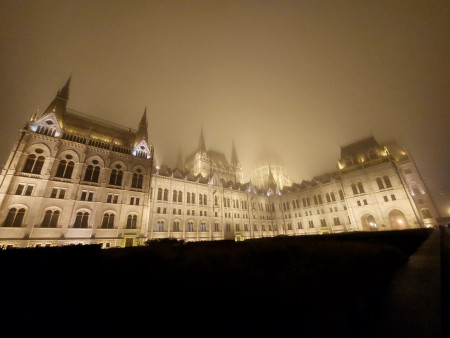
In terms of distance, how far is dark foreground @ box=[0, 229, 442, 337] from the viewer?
283cm

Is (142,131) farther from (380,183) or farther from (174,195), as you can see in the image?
(380,183)

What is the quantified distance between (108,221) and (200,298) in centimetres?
3037

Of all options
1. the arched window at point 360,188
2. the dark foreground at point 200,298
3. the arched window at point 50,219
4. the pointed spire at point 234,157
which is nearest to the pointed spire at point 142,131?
the arched window at point 50,219

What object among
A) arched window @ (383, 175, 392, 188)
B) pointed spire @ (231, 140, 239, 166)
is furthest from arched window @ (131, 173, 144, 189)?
pointed spire @ (231, 140, 239, 166)

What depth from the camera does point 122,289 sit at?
17.0 feet

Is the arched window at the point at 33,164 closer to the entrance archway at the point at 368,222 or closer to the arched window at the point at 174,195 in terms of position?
the arched window at the point at 174,195

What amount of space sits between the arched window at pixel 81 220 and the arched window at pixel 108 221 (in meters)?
2.08

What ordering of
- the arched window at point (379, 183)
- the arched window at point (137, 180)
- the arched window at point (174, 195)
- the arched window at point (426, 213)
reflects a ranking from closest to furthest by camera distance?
the arched window at point (137, 180) → the arched window at point (174, 195) → the arched window at point (379, 183) → the arched window at point (426, 213)

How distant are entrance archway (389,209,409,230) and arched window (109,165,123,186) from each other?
2100 inches

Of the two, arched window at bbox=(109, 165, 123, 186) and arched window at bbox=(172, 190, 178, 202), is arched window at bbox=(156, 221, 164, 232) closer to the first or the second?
arched window at bbox=(172, 190, 178, 202)

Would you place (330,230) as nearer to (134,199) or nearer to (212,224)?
(212,224)

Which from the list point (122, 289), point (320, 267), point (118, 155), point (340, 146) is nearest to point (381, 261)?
point (320, 267)

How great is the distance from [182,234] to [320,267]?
3581 cm

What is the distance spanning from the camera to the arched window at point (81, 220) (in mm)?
26050
